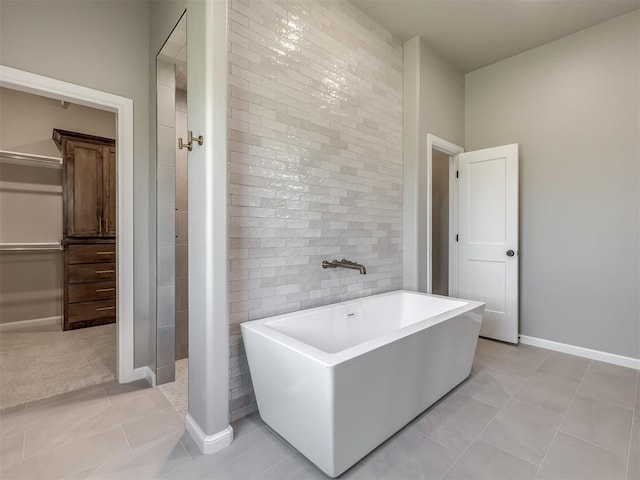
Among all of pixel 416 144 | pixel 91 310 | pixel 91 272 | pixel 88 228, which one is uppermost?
pixel 416 144

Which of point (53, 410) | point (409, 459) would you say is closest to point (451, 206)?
point (409, 459)

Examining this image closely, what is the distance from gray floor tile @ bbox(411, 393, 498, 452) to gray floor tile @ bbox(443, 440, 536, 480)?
0.23 feet

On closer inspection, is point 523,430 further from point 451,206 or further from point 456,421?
point 451,206

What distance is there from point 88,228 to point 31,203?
31.9 inches

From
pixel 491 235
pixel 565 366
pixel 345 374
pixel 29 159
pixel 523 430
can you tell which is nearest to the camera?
pixel 345 374

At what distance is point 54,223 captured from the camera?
3947mm

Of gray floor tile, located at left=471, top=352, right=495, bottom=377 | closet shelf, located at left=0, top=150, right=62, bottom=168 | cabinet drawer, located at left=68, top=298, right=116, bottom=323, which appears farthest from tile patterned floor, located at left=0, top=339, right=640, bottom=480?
closet shelf, located at left=0, top=150, right=62, bottom=168

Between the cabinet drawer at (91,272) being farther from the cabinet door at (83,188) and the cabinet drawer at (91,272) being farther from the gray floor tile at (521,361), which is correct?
the gray floor tile at (521,361)

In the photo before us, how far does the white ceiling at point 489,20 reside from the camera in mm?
2609

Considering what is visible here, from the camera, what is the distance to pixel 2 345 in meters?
3.16

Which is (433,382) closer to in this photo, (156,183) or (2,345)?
(156,183)

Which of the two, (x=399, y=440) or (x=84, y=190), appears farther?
(x=84, y=190)

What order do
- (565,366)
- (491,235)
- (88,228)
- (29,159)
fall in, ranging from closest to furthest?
(565,366) < (491,235) < (29,159) < (88,228)

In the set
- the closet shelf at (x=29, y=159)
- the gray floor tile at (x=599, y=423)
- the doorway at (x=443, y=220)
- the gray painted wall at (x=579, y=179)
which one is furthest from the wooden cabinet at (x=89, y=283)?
the gray painted wall at (x=579, y=179)
